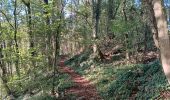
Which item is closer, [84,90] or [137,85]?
[137,85]

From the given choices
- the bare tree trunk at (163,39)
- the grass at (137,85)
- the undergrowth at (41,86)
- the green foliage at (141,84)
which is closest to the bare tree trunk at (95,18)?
the undergrowth at (41,86)

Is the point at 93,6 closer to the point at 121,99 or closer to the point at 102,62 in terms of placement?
the point at 102,62

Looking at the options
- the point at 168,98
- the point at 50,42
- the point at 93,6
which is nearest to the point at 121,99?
the point at 168,98

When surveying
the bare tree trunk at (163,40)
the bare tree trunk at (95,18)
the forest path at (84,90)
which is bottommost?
the forest path at (84,90)

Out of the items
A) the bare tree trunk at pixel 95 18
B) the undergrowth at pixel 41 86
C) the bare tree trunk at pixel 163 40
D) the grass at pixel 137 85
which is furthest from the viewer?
the bare tree trunk at pixel 95 18

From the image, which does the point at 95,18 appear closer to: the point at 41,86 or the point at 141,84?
the point at 41,86

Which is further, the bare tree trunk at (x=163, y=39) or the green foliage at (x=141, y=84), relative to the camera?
the green foliage at (x=141, y=84)

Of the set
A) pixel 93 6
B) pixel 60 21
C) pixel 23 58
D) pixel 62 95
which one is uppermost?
pixel 93 6

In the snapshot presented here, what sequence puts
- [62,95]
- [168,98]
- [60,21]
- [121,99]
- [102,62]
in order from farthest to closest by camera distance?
[102,62] < [62,95] < [60,21] < [121,99] < [168,98]

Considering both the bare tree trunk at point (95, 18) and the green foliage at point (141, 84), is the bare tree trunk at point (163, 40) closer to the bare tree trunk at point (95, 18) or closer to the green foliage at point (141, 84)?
the green foliage at point (141, 84)

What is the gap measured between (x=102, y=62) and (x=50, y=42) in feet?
23.5

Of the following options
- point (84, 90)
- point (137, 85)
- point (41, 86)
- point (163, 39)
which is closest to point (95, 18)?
point (41, 86)

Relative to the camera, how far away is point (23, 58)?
59.7 feet

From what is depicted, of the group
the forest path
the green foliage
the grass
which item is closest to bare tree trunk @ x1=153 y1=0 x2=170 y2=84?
the grass
